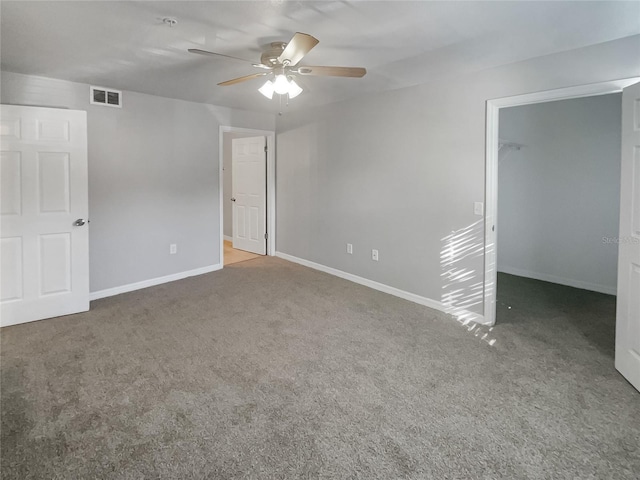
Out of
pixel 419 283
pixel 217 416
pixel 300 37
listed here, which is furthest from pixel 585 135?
pixel 217 416

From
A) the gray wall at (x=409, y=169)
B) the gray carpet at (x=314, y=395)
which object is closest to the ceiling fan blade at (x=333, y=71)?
the gray wall at (x=409, y=169)

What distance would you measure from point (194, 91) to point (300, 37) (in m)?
2.48

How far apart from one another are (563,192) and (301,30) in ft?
12.6

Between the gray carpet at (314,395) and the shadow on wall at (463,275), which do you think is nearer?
the gray carpet at (314,395)

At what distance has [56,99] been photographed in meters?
3.59

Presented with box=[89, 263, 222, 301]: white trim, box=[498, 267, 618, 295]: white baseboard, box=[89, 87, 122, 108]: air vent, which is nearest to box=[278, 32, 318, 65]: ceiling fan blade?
box=[89, 87, 122, 108]: air vent

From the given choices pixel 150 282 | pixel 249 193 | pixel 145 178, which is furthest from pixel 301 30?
pixel 249 193

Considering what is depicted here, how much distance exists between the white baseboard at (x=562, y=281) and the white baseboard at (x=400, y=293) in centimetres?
175

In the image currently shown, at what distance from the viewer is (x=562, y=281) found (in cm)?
459

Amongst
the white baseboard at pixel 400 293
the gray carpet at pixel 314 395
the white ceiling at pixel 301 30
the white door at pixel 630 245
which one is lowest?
the gray carpet at pixel 314 395

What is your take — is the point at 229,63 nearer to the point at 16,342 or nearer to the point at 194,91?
the point at 194,91

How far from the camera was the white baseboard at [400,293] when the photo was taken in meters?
3.46

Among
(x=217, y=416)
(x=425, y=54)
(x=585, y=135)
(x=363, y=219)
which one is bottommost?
(x=217, y=416)

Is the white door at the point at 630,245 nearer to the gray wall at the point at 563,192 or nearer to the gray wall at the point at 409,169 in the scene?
the gray wall at the point at 409,169
